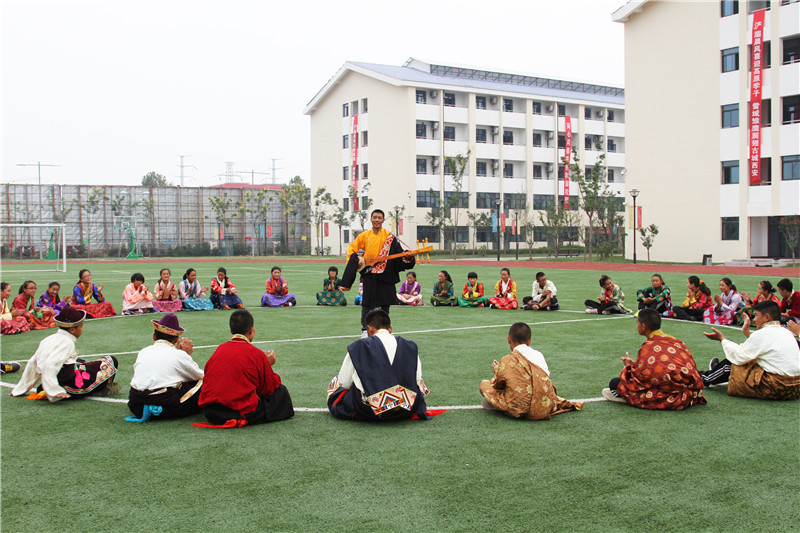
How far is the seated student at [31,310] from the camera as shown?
12477mm

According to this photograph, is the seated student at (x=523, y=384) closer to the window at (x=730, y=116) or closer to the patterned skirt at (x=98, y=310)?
the patterned skirt at (x=98, y=310)

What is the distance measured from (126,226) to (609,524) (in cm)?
6485

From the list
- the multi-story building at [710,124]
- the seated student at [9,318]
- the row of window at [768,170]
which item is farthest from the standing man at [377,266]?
the row of window at [768,170]

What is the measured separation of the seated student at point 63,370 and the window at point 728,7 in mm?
36619

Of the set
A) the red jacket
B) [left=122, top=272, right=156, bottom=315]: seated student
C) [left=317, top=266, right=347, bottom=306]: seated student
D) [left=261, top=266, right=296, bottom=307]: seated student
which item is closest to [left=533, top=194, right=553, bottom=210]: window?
[left=317, top=266, right=347, bottom=306]: seated student

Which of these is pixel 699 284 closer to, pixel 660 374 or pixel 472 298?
pixel 472 298

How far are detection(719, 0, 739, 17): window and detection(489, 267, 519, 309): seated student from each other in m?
26.9

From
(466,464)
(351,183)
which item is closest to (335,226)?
(351,183)

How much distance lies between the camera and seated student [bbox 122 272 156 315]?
14969 millimetres

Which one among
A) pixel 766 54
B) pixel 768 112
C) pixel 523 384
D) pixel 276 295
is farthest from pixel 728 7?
pixel 523 384

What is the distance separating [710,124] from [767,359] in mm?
32615

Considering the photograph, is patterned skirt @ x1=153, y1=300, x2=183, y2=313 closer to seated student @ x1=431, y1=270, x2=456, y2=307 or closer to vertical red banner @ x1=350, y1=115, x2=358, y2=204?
seated student @ x1=431, y1=270, x2=456, y2=307

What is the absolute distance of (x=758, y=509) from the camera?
156 inches

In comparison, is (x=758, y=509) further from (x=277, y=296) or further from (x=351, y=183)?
(x=351, y=183)
